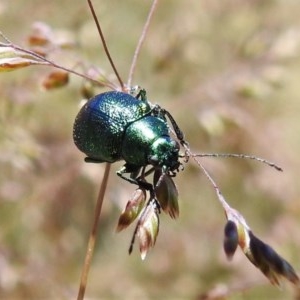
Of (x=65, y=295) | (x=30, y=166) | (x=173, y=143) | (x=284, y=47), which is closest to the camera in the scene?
(x=173, y=143)

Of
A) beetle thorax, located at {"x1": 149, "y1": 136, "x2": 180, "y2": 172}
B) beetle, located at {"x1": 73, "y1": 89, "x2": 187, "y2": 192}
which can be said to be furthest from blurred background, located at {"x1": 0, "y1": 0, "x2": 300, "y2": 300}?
beetle thorax, located at {"x1": 149, "y1": 136, "x2": 180, "y2": 172}

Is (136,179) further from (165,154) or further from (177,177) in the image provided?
(177,177)

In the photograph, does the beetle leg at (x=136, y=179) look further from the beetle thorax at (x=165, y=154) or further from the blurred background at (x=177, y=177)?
the blurred background at (x=177, y=177)

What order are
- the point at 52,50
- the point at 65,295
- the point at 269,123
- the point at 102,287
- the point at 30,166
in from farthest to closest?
the point at 269,123
the point at 102,287
the point at 30,166
the point at 65,295
the point at 52,50

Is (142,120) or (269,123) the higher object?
(142,120)

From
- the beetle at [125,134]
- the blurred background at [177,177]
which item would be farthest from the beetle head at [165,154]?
the blurred background at [177,177]

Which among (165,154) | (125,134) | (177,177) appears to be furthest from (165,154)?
(177,177)

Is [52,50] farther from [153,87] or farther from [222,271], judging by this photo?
[222,271]

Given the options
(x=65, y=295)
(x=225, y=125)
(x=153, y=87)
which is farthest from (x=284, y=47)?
(x=65, y=295)
